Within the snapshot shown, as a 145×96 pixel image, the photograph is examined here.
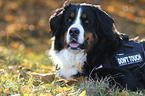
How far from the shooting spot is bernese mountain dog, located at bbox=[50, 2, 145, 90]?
347 centimetres

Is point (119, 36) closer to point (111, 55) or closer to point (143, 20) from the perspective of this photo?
point (111, 55)

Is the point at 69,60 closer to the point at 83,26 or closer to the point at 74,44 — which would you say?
the point at 74,44

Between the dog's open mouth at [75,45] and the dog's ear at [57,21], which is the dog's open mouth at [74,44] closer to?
the dog's open mouth at [75,45]

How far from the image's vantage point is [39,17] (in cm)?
1055

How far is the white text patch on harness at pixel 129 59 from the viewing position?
353 cm

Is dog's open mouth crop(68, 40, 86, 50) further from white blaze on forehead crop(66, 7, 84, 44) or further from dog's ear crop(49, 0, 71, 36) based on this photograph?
dog's ear crop(49, 0, 71, 36)

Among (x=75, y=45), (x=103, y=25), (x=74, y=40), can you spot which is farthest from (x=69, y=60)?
(x=103, y=25)

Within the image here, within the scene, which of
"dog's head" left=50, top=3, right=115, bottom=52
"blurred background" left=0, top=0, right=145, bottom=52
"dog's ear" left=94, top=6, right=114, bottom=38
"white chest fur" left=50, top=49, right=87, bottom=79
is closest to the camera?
"dog's head" left=50, top=3, right=115, bottom=52

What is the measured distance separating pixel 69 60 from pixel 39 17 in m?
7.14

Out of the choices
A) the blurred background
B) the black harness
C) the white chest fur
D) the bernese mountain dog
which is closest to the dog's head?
the bernese mountain dog

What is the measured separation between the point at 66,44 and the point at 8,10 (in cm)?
856

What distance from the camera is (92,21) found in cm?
358

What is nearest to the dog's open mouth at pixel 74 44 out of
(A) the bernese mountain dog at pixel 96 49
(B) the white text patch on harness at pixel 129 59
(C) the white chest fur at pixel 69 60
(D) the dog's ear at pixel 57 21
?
(A) the bernese mountain dog at pixel 96 49

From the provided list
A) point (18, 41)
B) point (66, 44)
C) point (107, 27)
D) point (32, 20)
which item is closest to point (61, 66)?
point (66, 44)
